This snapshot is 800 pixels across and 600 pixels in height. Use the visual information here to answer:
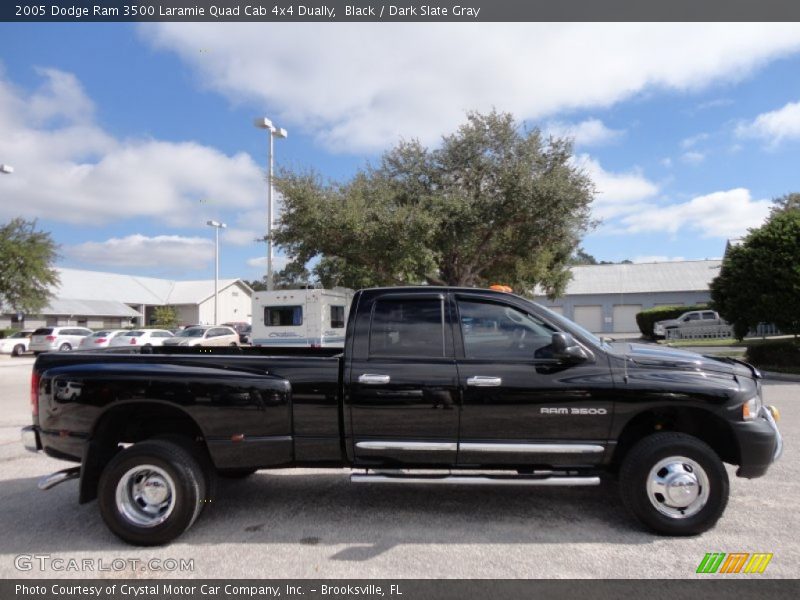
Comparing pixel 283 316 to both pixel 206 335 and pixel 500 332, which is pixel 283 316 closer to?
pixel 206 335

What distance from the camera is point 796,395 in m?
11.6

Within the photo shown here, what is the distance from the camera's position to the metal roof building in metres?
48.7

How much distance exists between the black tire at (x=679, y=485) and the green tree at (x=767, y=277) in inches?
513

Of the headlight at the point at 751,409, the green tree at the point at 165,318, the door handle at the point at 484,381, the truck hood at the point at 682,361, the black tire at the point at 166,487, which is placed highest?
the green tree at the point at 165,318

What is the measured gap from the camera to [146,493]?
14.0 ft

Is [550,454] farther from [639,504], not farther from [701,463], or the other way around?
[701,463]

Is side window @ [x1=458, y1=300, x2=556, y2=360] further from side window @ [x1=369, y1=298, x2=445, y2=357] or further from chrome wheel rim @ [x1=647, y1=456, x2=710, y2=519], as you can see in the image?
chrome wheel rim @ [x1=647, y1=456, x2=710, y2=519]

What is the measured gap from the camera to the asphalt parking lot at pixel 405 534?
3795mm

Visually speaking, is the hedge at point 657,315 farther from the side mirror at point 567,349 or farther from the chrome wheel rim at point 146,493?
the chrome wheel rim at point 146,493

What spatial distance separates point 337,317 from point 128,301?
46.9m

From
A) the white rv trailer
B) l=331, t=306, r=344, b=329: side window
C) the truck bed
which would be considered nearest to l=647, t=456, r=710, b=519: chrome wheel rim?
the truck bed

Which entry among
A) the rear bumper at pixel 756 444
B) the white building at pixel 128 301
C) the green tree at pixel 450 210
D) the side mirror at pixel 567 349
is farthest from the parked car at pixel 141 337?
the rear bumper at pixel 756 444

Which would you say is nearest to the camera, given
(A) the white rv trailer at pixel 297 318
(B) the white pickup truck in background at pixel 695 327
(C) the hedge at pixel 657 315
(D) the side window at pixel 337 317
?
(A) the white rv trailer at pixel 297 318

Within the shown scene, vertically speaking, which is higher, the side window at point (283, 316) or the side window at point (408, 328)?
the side window at point (283, 316)
